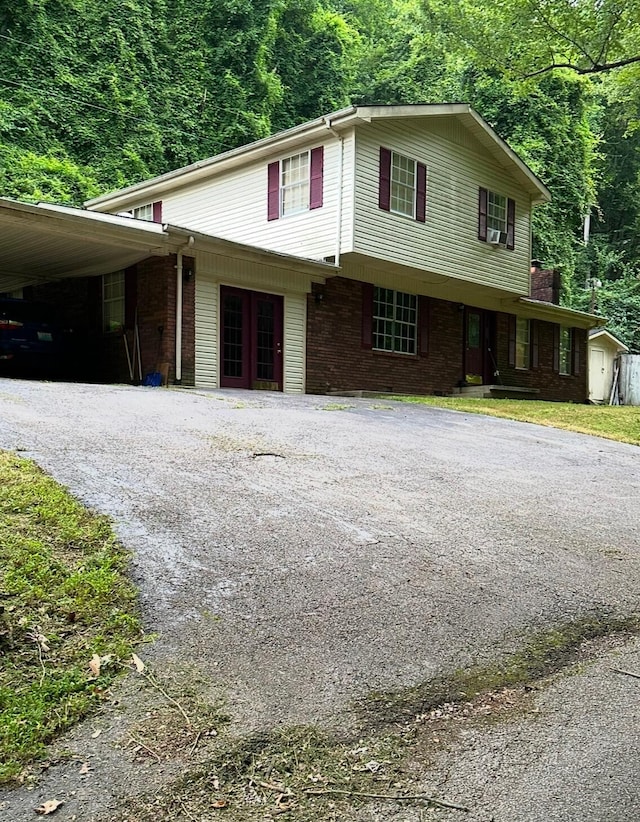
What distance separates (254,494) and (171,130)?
27.9 m

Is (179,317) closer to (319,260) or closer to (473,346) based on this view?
(319,260)

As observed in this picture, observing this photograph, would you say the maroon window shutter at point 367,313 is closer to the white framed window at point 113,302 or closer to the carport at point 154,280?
the carport at point 154,280

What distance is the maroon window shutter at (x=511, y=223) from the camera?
19.4 m

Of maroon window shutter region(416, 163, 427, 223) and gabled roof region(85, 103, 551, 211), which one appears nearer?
gabled roof region(85, 103, 551, 211)

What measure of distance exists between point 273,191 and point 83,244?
197 inches

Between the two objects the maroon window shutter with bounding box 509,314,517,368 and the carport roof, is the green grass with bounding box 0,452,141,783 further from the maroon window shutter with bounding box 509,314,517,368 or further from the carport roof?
the maroon window shutter with bounding box 509,314,517,368

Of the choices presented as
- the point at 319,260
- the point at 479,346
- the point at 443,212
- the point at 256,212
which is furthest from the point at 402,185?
the point at 479,346

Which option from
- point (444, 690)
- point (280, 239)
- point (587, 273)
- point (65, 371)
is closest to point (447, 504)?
point (444, 690)

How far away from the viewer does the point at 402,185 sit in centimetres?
1638

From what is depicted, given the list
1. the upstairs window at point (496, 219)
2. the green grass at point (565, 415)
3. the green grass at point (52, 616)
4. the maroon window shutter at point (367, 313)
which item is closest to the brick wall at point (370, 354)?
A: the maroon window shutter at point (367, 313)

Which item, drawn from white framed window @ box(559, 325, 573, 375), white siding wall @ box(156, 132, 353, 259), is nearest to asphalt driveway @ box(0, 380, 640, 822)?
white siding wall @ box(156, 132, 353, 259)

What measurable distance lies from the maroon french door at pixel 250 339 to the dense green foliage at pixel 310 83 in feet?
32.6

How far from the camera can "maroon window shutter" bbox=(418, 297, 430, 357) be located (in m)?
18.2

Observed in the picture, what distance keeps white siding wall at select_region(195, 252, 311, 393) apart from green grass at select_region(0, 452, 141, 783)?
9.50 metres
